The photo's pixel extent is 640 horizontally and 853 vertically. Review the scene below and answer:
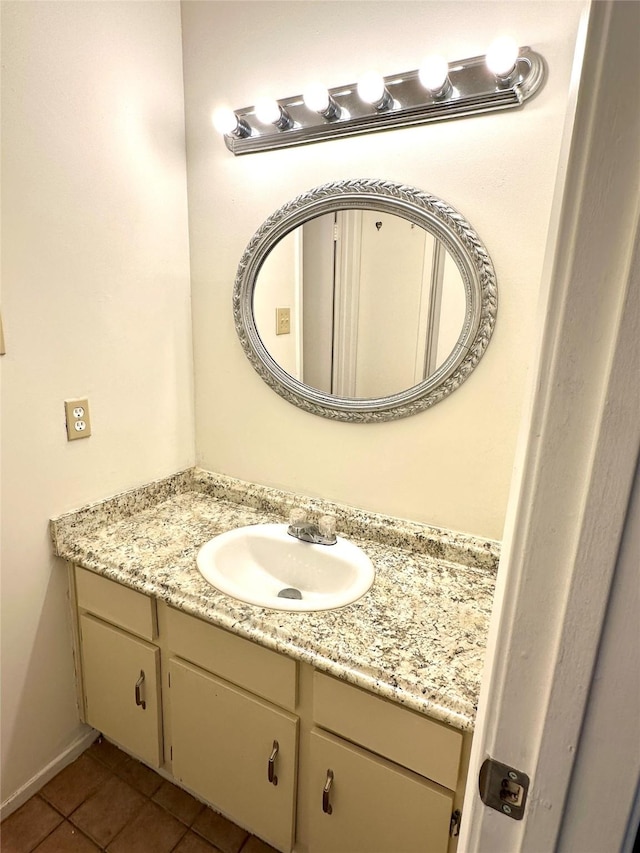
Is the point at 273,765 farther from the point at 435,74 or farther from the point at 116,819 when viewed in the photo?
the point at 435,74

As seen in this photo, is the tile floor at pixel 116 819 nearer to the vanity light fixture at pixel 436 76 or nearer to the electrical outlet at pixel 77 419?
the electrical outlet at pixel 77 419

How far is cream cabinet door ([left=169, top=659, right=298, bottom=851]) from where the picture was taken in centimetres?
108

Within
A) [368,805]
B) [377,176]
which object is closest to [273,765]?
[368,805]

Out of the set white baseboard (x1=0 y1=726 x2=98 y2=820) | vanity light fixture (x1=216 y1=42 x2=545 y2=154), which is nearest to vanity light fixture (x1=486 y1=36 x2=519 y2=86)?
vanity light fixture (x1=216 y1=42 x2=545 y2=154)

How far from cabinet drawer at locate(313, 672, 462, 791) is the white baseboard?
0.99 meters

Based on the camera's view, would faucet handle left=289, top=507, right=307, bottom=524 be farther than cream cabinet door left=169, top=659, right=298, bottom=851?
Yes

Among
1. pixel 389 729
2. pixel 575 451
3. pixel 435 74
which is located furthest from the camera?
pixel 435 74

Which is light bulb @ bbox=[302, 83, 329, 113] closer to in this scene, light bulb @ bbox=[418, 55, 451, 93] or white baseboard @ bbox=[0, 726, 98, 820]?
light bulb @ bbox=[418, 55, 451, 93]

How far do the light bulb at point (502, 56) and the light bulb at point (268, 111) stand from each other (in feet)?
1.81

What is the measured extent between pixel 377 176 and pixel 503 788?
4.23ft

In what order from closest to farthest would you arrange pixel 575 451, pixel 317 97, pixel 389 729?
pixel 575 451 < pixel 389 729 < pixel 317 97

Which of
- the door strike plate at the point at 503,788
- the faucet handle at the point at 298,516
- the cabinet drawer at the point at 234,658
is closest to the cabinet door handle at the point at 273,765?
the cabinet drawer at the point at 234,658

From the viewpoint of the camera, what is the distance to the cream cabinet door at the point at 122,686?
128cm

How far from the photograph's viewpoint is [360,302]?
132 centimetres
